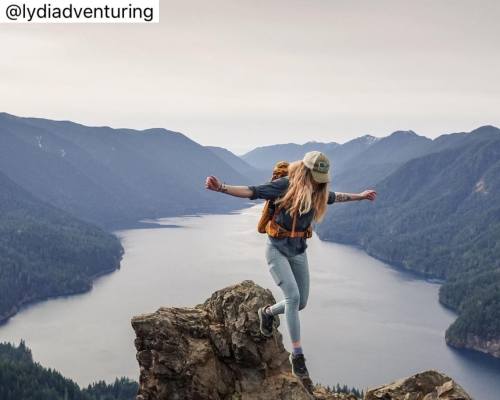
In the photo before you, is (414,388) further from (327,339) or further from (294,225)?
(327,339)

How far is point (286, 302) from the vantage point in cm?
1222

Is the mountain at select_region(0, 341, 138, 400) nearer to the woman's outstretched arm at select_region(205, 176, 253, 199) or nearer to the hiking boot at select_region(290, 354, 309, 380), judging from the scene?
the hiking boot at select_region(290, 354, 309, 380)

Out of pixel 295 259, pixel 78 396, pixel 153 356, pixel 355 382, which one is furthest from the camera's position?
pixel 355 382

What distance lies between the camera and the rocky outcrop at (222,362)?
43.9ft

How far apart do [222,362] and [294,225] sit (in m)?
4.29

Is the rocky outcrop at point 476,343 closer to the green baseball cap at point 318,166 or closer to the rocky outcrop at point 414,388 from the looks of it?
the rocky outcrop at point 414,388

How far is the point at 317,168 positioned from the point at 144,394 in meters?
7.13

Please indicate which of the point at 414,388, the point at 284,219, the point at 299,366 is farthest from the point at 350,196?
the point at 414,388

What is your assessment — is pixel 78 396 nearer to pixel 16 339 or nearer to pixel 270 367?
pixel 16 339

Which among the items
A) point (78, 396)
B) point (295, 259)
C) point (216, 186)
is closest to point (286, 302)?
point (295, 259)

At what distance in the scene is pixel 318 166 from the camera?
462 inches

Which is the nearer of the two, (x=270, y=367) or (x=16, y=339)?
(x=270, y=367)

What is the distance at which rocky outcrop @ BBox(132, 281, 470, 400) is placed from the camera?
1338cm

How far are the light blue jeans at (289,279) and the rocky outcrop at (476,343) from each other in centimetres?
16918
